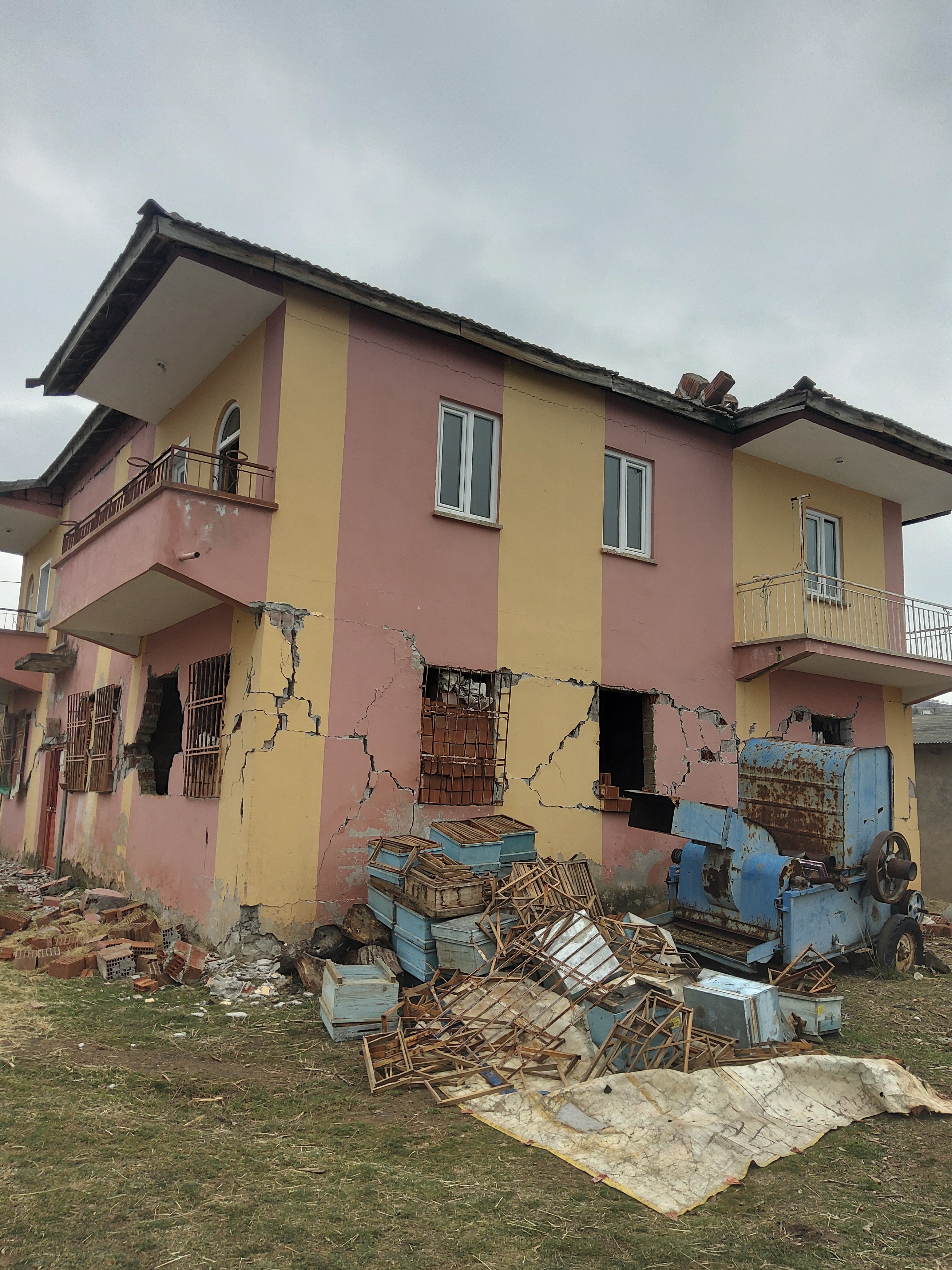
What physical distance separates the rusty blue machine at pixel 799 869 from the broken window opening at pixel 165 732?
6.41 meters

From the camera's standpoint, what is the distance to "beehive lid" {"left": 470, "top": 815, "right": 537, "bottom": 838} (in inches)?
334

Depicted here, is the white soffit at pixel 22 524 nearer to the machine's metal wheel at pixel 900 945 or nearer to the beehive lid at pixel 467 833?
the beehive lid at pixel 467 833

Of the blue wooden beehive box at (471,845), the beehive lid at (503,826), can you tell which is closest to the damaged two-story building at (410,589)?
the beehive lid at (503,826)

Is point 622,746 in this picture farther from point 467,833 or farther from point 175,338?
point 175,338

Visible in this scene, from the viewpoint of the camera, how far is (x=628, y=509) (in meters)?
11.8

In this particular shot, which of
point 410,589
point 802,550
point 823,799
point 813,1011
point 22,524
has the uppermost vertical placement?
point 22,524

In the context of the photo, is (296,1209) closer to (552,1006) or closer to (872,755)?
(552,1006)

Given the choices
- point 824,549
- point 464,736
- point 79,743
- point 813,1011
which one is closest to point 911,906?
point 813,1011

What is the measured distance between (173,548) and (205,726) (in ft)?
7.30

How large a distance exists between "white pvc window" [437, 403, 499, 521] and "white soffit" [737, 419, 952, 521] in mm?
4422

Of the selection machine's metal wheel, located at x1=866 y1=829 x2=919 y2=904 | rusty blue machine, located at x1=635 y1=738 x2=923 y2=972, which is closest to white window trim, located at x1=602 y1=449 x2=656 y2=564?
rusty blue machine, located at x1=635 y1=738 x2=923 y2=972

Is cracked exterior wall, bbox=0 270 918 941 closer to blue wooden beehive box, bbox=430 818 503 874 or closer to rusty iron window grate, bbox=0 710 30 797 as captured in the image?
blue wooden beehive box, bbox=430 818 503 874

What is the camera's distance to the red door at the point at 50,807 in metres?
15.1

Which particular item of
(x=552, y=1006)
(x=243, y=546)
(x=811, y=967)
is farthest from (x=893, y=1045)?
(x=243, y=546)
